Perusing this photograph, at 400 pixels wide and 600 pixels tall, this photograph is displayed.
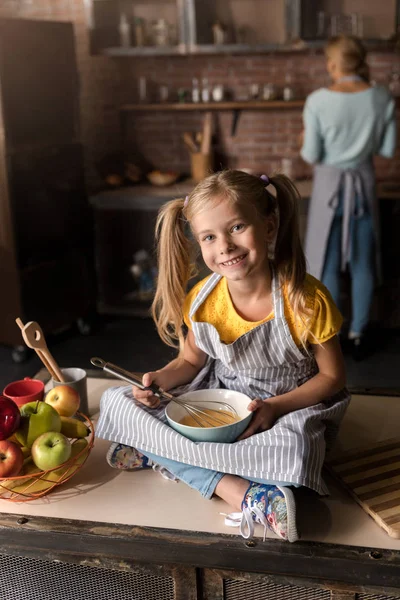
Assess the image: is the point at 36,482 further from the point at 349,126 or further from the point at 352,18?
the point at 352,18

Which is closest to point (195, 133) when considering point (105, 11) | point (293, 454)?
point (105, 11)

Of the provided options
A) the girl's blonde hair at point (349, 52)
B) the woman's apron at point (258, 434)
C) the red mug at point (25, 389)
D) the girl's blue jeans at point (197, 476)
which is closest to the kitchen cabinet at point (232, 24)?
the girl's blonde hair at point (349, 52)

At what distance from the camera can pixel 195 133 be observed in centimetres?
443

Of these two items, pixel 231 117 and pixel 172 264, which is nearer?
pixel 172 264

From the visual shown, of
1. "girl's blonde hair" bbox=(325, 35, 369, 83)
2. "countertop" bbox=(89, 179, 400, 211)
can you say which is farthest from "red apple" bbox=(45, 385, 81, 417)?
"countertop" bbox=(89, 179, 400, 211)

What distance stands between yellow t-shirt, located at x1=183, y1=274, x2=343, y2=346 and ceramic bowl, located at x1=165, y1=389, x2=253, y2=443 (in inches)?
5.1

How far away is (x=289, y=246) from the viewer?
64.1 inches

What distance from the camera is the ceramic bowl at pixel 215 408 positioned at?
147 centimetres

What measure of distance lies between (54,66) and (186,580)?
119 inches

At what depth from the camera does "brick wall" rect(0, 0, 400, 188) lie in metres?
4.19

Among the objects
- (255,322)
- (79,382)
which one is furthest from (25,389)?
(255,322)

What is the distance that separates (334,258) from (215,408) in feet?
6.27

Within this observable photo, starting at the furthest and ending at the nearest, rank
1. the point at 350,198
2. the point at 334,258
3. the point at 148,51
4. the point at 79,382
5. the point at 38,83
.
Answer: the point at 148,51 < the point at 38,83 < the point at 334,258 < the point at 350,198 < the point at 79,382

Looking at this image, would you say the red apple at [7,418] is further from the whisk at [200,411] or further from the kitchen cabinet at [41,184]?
the kitchen cabinet at [41,184]
